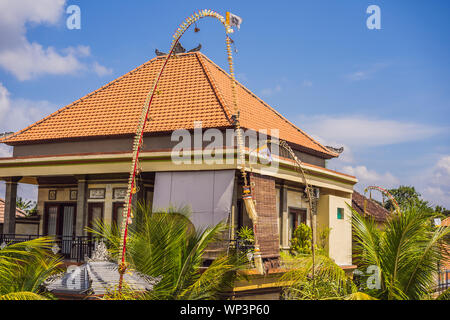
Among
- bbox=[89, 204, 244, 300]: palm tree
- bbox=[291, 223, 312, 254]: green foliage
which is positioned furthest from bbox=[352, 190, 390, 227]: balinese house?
bbox=[89, 204, 244, 300]: palm tree

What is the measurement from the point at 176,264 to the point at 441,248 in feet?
16.2

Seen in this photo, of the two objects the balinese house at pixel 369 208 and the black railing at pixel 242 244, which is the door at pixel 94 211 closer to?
the black railing at pixel 242 244

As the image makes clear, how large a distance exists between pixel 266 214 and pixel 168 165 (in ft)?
11.8

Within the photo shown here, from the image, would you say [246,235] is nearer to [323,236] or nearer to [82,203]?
[323,236]

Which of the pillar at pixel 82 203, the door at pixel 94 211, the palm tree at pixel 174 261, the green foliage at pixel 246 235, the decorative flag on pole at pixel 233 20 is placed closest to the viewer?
the palm tree at pixel 174 261

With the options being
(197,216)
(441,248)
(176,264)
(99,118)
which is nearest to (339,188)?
(197,216)

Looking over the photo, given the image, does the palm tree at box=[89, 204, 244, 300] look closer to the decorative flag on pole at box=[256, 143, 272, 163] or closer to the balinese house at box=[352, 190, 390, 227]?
the decorative flag on pole at box=[256, 143, 272, 163]

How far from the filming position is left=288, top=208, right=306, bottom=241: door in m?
19.9

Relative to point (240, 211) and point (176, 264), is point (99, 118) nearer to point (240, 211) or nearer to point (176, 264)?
point (240, 211)

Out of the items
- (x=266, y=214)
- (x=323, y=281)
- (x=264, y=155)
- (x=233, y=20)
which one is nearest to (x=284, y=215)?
(x=266, y=214)

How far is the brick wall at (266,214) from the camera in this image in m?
15.8

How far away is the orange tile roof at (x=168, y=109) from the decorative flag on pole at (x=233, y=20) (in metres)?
7.12

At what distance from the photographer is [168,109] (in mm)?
19594

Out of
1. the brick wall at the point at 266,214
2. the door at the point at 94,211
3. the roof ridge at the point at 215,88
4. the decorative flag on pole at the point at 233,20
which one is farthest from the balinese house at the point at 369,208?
the decorative flag on pole at the point at 233,20
